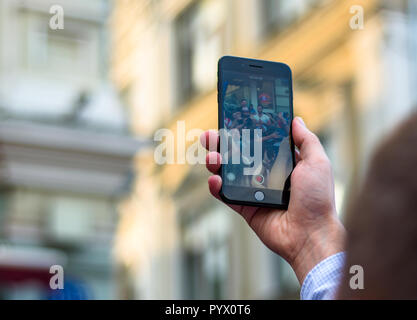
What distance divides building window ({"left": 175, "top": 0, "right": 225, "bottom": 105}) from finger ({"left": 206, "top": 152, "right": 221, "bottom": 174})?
960 centimetres

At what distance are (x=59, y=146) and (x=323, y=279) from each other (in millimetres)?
8413

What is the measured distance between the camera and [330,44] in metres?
9.10

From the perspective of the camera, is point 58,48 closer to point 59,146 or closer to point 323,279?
point 59,146

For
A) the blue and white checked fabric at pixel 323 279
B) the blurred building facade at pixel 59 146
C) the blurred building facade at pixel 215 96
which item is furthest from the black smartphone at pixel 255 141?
the blurred building facade at pixel 59 146

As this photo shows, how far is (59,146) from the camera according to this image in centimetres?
977

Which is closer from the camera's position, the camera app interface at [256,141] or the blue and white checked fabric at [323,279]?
the blue and white checked fabric at [323,279]

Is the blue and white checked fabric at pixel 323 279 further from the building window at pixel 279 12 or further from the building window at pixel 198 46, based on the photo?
the building window at pixel 198 46

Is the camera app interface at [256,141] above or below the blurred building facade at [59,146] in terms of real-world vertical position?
below

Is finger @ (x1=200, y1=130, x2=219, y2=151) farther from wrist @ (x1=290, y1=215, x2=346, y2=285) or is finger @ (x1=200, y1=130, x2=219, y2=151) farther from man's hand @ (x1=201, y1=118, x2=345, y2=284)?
wrist @ (x1=290, y1=215, x2=346, y2=285)

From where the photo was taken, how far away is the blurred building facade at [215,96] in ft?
26.7

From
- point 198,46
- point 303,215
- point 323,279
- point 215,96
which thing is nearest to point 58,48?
point 215,96

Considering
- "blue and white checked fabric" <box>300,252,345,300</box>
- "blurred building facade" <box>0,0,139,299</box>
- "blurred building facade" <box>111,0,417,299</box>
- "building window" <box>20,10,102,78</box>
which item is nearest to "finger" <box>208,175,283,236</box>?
"blue and white checked fabric" <box>300,252,345,300</box>

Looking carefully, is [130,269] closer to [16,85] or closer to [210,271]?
[210,271]

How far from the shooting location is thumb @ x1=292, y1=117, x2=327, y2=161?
191cm
